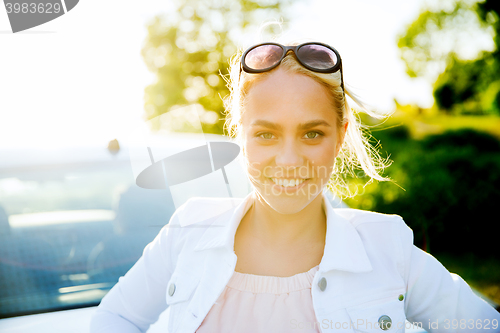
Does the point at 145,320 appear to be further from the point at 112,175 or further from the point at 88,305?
the point at 112,175

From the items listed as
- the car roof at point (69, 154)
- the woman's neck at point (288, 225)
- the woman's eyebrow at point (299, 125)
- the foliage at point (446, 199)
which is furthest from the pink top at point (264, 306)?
the foliage at point (446, 199)

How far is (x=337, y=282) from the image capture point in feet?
5.12

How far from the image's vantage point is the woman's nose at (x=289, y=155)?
4.84 feet

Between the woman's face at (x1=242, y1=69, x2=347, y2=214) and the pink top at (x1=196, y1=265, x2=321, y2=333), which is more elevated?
the woman's face at (x1=242, y1=69, x2=347, y2=214)

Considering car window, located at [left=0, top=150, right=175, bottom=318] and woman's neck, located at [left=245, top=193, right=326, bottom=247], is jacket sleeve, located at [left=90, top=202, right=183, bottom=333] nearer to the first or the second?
woman's neck, located at [left=245, top=193, right=326, bottom=247]

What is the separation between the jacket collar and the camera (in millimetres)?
1554

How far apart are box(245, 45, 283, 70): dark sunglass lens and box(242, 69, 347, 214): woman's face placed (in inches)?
2.0

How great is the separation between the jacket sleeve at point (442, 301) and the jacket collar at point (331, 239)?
0.60 feet

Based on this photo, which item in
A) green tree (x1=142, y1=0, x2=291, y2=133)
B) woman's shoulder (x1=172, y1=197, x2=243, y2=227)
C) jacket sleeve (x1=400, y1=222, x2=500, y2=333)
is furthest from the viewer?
green tree (x1=142, y1=0, x2=291, y2=133)

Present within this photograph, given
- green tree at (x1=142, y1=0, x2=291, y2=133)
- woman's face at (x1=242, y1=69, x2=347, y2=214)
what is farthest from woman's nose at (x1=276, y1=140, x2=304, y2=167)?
green tree at (x1=142, y1=0, x2=291, y2=133)

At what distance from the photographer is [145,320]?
1.69m

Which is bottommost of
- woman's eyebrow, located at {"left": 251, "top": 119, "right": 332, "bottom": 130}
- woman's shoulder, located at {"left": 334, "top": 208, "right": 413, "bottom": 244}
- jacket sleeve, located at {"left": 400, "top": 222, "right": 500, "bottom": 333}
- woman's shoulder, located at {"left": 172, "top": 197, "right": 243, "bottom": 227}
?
jacket sleeve, located at {"left": 400, "top": 222, "right": 500, "bottom": 333}

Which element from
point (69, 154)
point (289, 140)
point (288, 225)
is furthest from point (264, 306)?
point (69, 154)

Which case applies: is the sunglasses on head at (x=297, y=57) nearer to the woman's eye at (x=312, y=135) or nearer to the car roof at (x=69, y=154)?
the woman's eye at (x=312, y=135)
